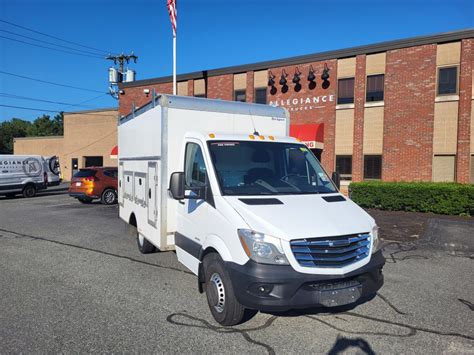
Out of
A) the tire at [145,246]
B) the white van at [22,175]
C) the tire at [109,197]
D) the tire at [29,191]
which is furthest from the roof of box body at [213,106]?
the tire at [29,191]

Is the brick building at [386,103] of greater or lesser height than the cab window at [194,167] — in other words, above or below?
above

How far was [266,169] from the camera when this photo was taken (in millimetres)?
5246

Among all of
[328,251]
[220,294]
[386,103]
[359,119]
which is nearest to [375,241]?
[328,251]

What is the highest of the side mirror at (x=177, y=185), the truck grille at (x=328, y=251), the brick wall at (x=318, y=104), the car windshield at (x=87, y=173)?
the brick wall at (x=318, y=104)

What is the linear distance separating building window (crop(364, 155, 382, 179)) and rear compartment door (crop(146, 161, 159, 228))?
13.4 metres

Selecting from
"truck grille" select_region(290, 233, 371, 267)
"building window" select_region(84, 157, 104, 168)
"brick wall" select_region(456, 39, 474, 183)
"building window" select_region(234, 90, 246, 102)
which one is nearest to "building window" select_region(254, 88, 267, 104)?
"building window" select_region(234, 90, 246, 102)

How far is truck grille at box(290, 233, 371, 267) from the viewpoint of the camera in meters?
3.89

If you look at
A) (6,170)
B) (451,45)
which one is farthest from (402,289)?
(6,170)

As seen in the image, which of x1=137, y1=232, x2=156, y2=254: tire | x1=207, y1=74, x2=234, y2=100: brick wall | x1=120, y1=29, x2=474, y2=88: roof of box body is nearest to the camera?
x1=137, y1=232, x2=156, y2=254: tire

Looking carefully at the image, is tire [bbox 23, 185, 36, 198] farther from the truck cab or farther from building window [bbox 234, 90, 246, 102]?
the truck cab

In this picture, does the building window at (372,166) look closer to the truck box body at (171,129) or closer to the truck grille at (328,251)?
the truck box body at (171,129)

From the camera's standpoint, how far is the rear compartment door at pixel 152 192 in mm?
6023

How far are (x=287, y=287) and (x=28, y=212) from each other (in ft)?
45.3

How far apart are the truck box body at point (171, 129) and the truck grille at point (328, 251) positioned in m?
2.51
